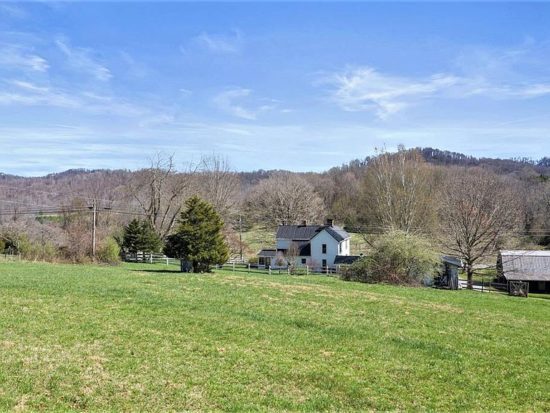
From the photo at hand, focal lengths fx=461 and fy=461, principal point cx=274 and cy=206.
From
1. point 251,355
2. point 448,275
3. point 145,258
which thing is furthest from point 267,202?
point 251,355

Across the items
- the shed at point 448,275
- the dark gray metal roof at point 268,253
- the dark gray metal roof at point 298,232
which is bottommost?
the shed at point 448,275

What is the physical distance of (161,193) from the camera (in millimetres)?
69312

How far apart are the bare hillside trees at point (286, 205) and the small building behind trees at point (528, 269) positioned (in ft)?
121

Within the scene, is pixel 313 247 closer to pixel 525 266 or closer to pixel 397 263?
pixel 525 266

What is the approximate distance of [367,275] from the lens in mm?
33500

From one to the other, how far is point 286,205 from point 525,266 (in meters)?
44.5

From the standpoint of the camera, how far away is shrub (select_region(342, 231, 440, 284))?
110 ft

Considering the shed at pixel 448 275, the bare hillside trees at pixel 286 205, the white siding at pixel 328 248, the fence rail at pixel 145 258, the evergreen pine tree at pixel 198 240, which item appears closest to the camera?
the evergreen pine tree at pixel 198 240

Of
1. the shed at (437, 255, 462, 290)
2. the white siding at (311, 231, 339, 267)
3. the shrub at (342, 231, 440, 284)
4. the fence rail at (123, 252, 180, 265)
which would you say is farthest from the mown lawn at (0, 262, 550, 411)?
the white siding at (311, 231, 339, 267)

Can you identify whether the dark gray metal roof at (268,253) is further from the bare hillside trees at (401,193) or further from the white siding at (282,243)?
the bare hillside trees at (401,193)

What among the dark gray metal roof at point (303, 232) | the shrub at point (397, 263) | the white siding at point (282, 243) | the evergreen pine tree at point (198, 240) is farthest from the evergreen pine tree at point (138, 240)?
the shrub at point (397, 263)

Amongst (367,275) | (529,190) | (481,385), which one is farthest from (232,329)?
(529,190)

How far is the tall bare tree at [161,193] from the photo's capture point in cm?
6819

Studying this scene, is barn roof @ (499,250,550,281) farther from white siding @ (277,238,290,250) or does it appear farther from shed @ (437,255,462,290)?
white siding @ (277,238,290,250)
